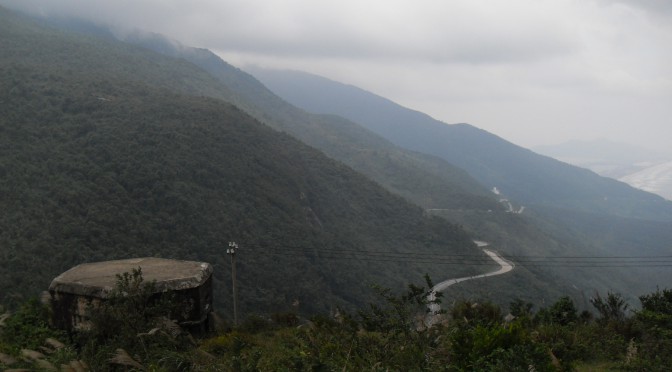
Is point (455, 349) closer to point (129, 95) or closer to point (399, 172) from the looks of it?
point (129, 95)

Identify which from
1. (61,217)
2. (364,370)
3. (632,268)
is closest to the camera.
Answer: (364,370)

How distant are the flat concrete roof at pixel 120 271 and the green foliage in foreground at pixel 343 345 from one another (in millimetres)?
505

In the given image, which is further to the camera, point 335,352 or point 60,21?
point 60,21

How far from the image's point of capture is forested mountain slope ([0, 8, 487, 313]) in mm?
29234

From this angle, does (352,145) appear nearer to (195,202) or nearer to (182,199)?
(195,202)

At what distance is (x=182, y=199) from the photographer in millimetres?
36812

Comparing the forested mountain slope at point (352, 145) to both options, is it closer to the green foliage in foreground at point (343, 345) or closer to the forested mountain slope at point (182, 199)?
the forested mountain slope at point (182, 199)

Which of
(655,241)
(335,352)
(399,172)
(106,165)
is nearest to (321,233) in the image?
(106,165)

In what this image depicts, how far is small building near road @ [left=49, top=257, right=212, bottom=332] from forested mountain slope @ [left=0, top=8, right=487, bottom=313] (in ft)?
53.3

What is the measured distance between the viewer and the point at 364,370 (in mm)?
5047

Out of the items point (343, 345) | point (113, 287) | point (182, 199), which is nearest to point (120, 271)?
point (113, 287)

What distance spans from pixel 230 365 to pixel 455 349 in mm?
2537

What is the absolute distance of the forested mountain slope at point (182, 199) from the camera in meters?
29.2

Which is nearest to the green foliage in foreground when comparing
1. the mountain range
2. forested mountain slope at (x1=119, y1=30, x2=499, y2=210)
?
the mountain range
